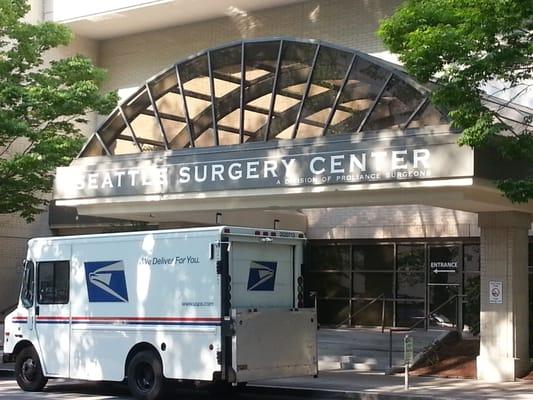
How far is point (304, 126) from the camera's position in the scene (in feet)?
61.9

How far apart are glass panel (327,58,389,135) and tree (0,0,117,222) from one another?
26.0ft

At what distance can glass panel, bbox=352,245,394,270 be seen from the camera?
27.0 metres

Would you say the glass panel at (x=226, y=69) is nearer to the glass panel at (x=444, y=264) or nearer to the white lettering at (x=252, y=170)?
the white lettering at (x=252, y=170)

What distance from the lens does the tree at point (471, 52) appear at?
13672 millimetres

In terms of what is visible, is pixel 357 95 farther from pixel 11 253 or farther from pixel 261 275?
pixel 11 253

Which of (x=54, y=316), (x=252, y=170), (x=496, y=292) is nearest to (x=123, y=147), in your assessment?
(x=252, y=170)

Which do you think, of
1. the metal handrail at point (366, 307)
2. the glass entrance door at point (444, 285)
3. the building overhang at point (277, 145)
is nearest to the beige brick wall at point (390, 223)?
the glass entrance door at point (444, 285)

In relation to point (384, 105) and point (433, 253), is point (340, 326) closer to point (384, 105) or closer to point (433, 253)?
point (433, 253)

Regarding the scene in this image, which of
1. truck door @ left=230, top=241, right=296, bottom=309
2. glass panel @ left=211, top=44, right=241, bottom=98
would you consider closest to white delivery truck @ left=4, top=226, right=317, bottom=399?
truck door @ left=230, top=241, right=296, bottom=309

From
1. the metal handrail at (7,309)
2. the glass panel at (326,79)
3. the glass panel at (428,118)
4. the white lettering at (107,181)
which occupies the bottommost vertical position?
the metal handrail at (7,309)

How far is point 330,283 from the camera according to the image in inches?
1111

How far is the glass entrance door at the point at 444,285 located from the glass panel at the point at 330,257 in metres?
2.92

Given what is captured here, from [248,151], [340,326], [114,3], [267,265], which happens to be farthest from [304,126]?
[114,3]

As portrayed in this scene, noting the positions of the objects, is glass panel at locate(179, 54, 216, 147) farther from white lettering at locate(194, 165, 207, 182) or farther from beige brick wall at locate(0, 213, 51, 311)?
beige brick wall at locate(0, 213, 51, 311)
